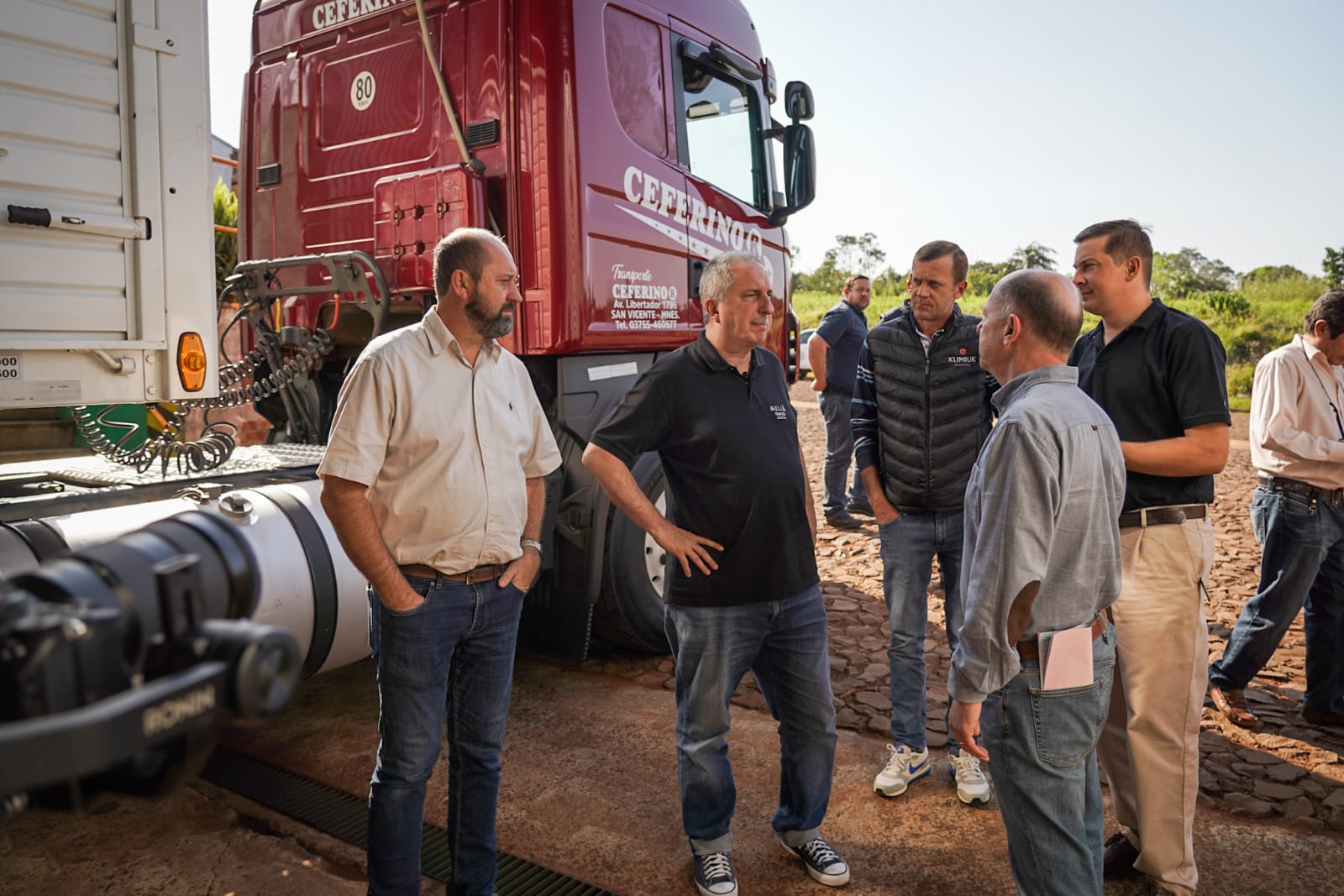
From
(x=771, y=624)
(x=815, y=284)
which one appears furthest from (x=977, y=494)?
(x=815, y=284)

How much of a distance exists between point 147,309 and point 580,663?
254cm

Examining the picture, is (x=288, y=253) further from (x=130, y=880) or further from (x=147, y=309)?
(x=130, y=880)

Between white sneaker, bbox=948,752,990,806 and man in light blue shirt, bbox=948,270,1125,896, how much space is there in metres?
1.18

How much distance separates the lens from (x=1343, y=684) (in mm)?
3922

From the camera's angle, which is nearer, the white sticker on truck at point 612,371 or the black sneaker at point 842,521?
the white sticker on truck at point 612,371

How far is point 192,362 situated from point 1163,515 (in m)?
2.95

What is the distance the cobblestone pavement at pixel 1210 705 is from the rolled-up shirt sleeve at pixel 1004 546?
1775 millimetres

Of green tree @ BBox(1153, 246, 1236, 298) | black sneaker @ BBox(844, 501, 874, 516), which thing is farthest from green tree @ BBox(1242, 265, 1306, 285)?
black sneaker @ BBox(844, 501, 874, 516)

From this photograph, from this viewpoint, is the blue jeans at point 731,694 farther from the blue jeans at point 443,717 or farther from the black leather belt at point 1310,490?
the black leather belt at point 1310,490

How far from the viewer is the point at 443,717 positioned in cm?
253

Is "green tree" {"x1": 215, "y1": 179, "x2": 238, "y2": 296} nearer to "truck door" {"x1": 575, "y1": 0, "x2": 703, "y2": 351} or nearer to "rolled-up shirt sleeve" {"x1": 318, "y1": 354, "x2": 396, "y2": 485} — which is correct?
"truck door" {"x1": 575, "y1": 0, "x2": 703, "y2": 351}

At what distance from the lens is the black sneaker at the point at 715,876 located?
273cm

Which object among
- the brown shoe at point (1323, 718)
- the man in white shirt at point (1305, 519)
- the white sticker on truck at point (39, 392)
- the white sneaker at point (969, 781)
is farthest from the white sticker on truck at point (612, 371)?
the brown shoe at point (1323, 718)

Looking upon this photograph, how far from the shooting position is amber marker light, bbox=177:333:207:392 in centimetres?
317
